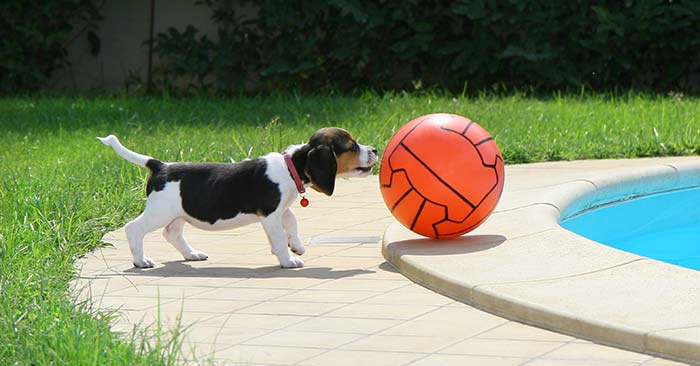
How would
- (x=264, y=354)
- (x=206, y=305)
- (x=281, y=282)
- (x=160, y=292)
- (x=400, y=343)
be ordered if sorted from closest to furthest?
(x=264, y=354), (x=400, y=343), (x=206, y=305), (x=160, y=292), (x=281, y=282)

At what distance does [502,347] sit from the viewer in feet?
14.8

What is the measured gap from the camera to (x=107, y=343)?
4.29m

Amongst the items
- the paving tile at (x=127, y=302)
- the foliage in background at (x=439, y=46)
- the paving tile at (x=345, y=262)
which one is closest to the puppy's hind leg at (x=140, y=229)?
the paving tile at (x=127, y=302)

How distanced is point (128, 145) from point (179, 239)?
416 cm

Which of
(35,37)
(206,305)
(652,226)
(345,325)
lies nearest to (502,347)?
(345,325)

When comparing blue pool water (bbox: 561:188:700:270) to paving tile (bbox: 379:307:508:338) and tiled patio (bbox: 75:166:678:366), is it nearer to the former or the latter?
tiled patio (bbox: 75:166:678:366)

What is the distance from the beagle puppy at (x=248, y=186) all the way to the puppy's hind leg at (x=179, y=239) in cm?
17

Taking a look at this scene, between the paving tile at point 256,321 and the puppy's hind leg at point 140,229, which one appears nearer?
the paving tile at point 256,321

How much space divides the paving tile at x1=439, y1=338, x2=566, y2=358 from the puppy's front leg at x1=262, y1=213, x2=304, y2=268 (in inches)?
68.6

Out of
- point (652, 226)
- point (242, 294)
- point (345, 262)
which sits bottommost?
point (652, 226)

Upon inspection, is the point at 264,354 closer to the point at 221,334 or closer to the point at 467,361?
the point at 221,334

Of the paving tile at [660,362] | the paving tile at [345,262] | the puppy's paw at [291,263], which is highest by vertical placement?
the paving tile at [660,362]

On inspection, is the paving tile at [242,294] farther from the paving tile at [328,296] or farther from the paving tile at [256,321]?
the paving tile at [256,321]

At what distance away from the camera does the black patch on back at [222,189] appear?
6.09 metres
